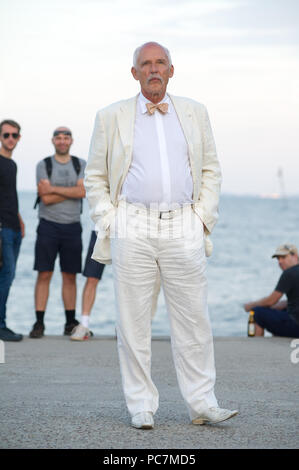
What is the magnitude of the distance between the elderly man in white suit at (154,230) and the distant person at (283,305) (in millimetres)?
4572

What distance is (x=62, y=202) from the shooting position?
920 centimetres

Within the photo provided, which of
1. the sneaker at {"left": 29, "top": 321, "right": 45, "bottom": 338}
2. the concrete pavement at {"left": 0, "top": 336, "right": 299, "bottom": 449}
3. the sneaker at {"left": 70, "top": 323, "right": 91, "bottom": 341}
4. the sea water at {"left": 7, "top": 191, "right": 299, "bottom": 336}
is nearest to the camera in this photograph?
the concrete pavement at {"left": 0, "top": 336, "right": 299, "bottom": 449}

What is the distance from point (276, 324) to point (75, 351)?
109 inches

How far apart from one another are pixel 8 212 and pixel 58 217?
68 centimetres

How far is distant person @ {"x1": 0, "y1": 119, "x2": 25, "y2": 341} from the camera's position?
8.70 meters

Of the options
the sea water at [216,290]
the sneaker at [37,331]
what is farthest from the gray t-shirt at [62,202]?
the sea water at [216,290]

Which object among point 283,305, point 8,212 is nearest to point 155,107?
point 8,212

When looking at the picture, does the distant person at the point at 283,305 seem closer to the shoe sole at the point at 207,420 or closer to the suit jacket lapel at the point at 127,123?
the shoe sole at the point at 207,420

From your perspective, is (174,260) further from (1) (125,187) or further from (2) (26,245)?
(2) (26,245)

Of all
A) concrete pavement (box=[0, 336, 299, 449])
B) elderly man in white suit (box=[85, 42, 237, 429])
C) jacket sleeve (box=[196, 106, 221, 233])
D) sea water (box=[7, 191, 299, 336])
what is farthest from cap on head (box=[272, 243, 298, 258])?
sea water (box=[7, 191, 299, 336])

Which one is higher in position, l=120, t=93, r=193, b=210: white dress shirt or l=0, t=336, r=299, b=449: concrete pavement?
l=120, t=93, r=193, b=210: white dress shirt

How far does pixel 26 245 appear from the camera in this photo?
4616 cm

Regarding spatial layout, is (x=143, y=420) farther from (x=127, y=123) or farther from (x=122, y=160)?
(x=127, y=123)

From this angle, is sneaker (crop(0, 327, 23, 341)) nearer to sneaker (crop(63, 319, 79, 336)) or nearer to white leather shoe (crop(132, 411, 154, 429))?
sneaker (crop(63, 319, 79, 336))
